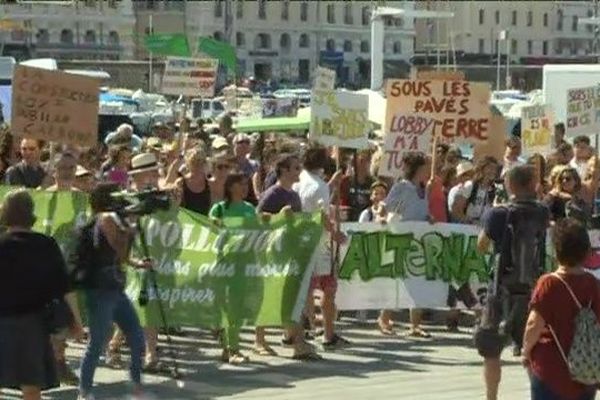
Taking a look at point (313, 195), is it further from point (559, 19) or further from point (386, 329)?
point (559, 19)

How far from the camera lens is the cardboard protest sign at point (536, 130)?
19.3 metres

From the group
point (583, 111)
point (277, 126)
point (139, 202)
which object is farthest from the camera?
point (277, 126)

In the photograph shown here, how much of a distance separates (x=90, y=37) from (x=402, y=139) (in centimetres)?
9417

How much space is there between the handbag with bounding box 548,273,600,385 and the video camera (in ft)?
12.5

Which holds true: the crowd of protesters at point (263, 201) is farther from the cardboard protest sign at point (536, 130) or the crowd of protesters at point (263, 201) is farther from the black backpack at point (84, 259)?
the cardboard protest sign at point (536, 130)

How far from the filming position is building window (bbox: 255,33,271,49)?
12356cm

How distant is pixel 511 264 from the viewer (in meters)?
11.1

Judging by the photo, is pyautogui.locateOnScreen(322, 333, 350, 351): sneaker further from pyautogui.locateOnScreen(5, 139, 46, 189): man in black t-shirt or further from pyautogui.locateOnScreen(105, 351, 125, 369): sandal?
pyautogui.locateOnScreen(5, 139, 46, 189): man in black t-shirt

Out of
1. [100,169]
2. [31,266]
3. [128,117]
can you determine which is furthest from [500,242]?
[128,117]

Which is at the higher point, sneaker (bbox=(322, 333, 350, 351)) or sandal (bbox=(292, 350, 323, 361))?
sandal (bbox=(292, 350, 323, 361))

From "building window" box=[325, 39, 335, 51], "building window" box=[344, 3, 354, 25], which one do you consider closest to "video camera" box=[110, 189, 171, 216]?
"building window" box=[325, 39, 335, 51]

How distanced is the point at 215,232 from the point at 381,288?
2150 millimetres

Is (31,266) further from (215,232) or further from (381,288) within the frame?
(381,288)

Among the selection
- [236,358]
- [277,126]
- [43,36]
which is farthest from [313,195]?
[43,36]
